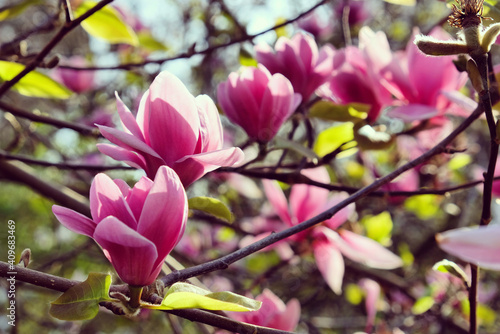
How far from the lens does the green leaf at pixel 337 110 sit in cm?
72

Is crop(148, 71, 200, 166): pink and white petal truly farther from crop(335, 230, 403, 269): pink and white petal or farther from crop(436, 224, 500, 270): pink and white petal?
crop(335, 230, 403, 269): pink and white petal

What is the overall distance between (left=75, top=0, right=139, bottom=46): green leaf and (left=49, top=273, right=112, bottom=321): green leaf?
0.62 metres

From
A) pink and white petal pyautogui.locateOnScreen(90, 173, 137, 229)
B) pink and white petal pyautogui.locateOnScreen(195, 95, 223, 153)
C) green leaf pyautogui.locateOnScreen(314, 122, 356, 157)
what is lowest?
green leaf pyautogui.locateOnScreen(314, 122, 356, 157)

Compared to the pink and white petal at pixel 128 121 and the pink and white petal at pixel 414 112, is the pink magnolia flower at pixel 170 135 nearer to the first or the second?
the pink and white petal at pixel 128 121

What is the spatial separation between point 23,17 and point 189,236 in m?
2.37

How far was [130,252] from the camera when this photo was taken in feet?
1.35

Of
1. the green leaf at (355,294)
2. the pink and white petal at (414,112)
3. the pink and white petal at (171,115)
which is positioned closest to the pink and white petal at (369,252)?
the pink and white petal at (414,112)

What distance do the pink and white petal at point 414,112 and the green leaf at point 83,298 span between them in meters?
0.45

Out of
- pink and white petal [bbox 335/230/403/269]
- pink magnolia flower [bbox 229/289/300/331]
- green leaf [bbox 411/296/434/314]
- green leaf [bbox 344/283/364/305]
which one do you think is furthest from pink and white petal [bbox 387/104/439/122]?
green leaf [bbox 344/283/364/305]

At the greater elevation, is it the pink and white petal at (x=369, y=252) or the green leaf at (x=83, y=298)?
the green leaf at (x=83, y=298)

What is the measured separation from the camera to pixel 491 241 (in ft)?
0.89

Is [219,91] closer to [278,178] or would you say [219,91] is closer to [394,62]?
[278,178]

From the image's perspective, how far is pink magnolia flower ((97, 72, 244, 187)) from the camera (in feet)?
1.51

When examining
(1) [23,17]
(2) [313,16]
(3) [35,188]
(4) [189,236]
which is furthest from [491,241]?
(1) [23,17]
